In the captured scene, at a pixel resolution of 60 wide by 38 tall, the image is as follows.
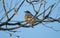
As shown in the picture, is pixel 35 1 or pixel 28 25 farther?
pixel 35 1

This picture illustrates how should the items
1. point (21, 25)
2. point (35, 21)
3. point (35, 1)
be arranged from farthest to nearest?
point (35, 1)
point (35, 21)
point (21, 25)

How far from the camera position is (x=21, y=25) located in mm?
2570

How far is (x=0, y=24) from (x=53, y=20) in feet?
2.95

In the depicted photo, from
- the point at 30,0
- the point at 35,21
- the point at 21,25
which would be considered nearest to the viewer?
the point at 21,25

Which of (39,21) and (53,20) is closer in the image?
(39,21)

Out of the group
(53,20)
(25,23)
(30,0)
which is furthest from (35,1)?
(25,23)

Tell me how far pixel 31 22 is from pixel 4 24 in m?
0.43

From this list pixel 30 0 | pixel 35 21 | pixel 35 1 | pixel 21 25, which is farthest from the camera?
pixel 35 1

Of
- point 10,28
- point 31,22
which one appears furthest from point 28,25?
point 10,28

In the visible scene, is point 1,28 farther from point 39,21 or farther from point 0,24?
point 39,21

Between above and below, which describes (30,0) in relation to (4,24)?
above

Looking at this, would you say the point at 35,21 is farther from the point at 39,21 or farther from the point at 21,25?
the point at 21,25

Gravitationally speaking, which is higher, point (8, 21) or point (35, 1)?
point (35, 1)

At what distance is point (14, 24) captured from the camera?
8.71 feet
